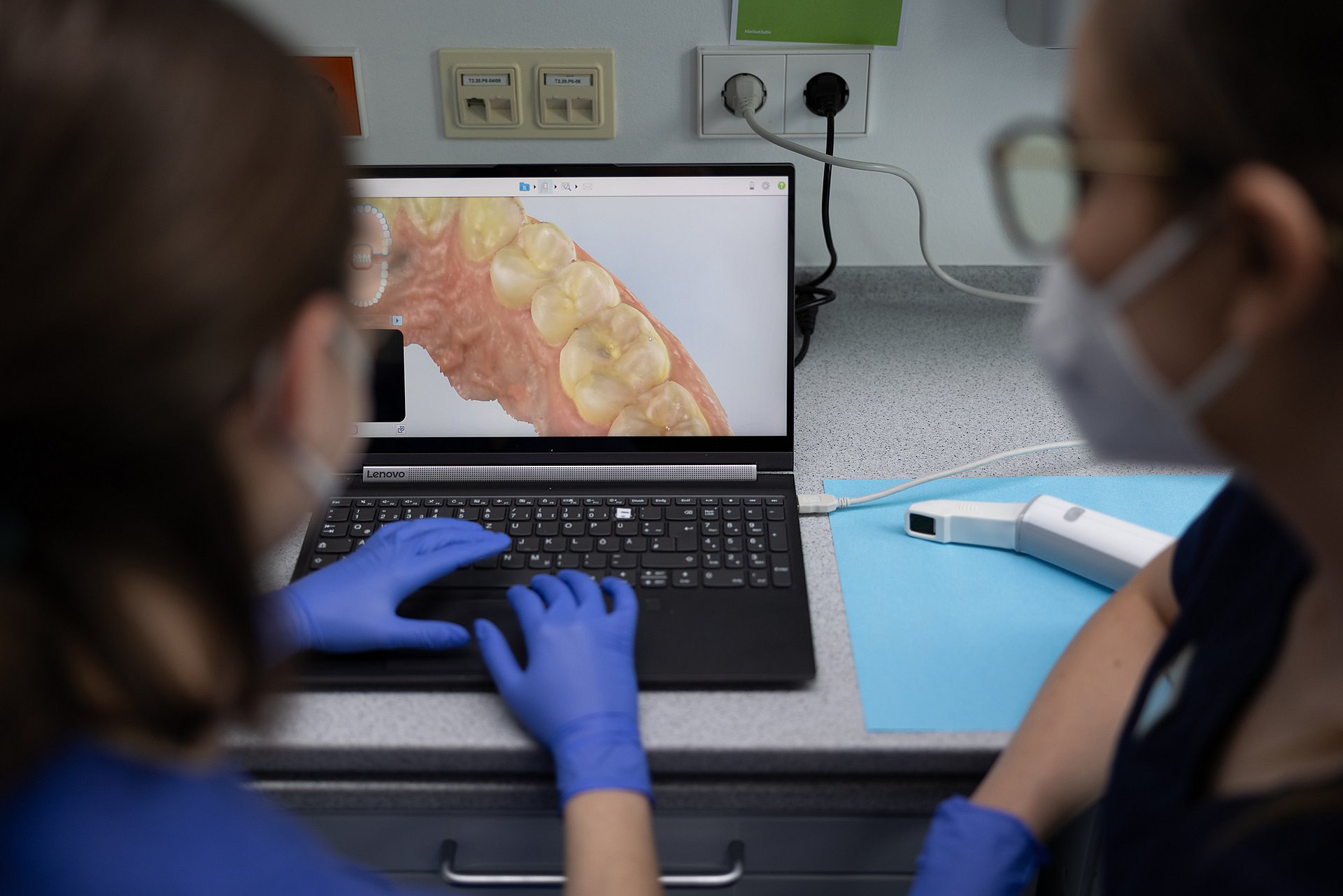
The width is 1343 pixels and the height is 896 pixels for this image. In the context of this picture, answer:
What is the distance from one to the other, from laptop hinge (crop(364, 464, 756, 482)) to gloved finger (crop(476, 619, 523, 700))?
0.73 ft

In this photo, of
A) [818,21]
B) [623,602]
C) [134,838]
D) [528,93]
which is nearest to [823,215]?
[818,21]

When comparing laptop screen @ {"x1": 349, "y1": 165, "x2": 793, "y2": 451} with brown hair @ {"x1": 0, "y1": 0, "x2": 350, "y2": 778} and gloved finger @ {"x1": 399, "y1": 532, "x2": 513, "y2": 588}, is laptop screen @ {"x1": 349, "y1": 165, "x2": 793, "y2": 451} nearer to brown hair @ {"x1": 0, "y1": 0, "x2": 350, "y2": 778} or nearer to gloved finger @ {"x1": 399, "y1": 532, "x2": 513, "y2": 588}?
gloved finger @ {"x1": 399, "y1": 532, "x2": 513, "y2": 588}

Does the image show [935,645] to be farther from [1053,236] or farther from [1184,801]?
[1053,236]

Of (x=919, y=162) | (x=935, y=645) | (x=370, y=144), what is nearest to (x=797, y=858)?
(x=935, y=645)

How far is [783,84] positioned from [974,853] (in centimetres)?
83

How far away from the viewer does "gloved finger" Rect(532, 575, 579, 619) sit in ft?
2.45

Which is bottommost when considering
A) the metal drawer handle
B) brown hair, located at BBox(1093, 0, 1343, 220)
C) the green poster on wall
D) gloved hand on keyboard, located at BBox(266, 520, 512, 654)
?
the metal drawer handle

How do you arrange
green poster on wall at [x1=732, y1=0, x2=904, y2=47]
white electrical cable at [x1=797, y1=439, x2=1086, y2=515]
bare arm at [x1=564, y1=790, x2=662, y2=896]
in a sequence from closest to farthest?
bare arm at [x1=564, y1=790, x2=662, y2=896] → white electrical cable at [x1=797, y1=439, x2=1086, y2=515] → green poster on wall at [x1=732, y1=0, x2=904, y2=47]

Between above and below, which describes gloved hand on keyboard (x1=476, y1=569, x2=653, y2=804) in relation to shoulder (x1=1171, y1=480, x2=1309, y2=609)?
below

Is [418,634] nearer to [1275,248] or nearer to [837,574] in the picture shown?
[837,574]

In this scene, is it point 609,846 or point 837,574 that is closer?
point 609,846

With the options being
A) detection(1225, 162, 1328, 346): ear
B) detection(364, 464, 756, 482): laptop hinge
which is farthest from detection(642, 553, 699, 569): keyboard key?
detection(1225, 162, 1328, 346): ear

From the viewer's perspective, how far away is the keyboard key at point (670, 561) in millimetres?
820

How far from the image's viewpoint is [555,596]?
0.77 metres
